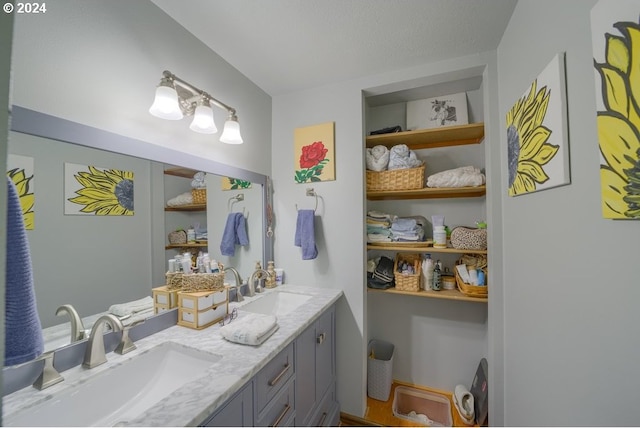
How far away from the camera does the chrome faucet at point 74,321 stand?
838 mm

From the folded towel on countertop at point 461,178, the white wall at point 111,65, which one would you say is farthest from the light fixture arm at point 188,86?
the folded towel on countertop at point 461,178

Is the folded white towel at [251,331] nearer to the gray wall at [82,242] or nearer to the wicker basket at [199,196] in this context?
the gray wall at [82,242]

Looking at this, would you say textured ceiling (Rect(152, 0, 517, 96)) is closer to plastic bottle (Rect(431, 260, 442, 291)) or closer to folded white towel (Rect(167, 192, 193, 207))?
folded white towel (Rect(167, 192, 193, 207))

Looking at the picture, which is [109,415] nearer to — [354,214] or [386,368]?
[354,214]

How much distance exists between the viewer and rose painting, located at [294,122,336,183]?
68.2 inches

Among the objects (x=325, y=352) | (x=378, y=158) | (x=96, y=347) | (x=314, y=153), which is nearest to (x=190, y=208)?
(x=96, y=347)

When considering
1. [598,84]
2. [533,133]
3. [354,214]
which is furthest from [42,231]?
[533,133]

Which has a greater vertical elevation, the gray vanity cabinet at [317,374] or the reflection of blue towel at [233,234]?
the reflection of blue towel at [233,234]

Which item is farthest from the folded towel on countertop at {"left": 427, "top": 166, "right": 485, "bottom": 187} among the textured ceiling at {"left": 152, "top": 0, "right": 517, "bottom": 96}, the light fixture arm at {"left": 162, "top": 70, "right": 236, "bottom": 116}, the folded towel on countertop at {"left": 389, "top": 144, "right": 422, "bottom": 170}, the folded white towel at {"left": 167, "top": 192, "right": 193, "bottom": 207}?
the folded white towel at {"left": 167, "top": 192, "right": 193, "bottom": 207}

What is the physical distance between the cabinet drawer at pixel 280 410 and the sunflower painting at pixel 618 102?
1.27 m

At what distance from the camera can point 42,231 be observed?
31.5 inches

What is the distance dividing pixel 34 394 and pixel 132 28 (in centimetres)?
138

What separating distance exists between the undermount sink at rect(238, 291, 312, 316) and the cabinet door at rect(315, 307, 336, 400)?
20cm

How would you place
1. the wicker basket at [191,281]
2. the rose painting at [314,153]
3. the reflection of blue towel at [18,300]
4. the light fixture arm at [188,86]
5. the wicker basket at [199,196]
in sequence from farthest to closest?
the rose painting at [314,153] → the wicker basket at [199,196] → the wicker basket at [191,281] → the light fixture arm at [188,86] → the reflection of blue towel at [18,300]
